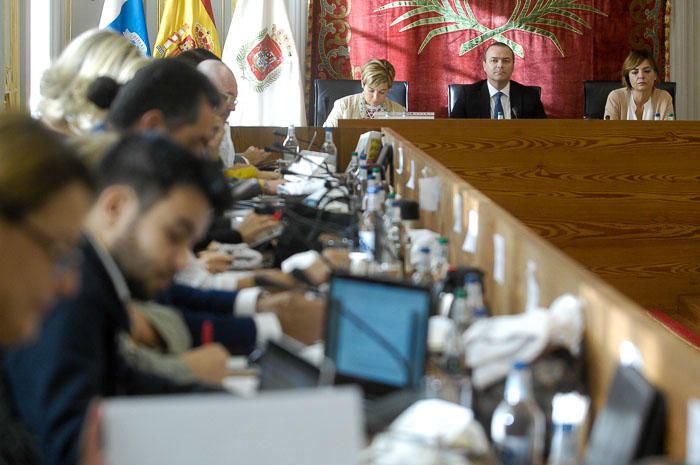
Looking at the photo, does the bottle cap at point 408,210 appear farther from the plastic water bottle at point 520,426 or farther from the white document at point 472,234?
the plastic water bottle at point 520,426

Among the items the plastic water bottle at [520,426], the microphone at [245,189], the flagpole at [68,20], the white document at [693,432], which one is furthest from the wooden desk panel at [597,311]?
the flagpole at [68,20]

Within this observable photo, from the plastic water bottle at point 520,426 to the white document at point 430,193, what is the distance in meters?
1.78

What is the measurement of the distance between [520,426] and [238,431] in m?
0.64

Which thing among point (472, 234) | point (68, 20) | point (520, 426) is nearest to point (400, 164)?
point (472, 234)

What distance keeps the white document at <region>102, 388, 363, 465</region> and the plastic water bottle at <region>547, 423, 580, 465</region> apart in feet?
1.78

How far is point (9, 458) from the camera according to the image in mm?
1350

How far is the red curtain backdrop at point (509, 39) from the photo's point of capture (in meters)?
8.66

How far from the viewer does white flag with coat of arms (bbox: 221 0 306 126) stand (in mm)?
7910

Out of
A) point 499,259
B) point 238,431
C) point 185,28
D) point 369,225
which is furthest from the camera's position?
point 185,28

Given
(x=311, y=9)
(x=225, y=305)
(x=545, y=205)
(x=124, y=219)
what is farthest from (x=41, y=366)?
(x=311, y=9)

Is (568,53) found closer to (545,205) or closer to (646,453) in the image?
(545,205)

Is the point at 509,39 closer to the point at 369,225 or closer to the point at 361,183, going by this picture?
the point at 361,183

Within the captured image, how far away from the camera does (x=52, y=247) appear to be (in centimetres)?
105

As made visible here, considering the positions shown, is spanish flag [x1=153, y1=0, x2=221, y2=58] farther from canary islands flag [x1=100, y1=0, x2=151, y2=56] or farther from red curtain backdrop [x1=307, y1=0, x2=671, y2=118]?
red curtain backdrop [x1=307, y1=0, x2=671, y2=118]
